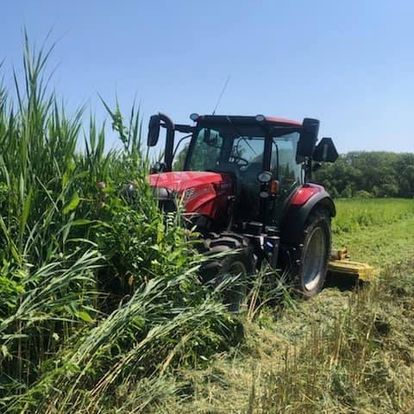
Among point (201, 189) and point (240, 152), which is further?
→ point (240, 152)

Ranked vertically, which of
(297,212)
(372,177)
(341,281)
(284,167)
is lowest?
(372,177)

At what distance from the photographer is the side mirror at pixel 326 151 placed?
Result: 628cm

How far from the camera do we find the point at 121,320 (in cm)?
329

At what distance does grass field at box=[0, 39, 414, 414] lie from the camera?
299cm

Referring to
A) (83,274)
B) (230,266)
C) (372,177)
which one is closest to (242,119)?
(230,266)

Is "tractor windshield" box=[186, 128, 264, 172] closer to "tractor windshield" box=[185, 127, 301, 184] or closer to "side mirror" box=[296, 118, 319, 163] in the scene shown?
"tractor windshield" box=[185, 127, 301, 184]

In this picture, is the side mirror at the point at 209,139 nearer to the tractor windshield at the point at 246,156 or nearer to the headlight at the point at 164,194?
the tractor windshield at the point at 246,156

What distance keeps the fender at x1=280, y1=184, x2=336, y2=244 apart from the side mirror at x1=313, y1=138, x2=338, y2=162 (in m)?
0.46

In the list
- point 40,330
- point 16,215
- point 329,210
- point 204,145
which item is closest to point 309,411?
point 40,330

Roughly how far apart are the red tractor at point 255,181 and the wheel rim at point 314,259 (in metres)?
0.03

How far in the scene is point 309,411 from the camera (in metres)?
3.08

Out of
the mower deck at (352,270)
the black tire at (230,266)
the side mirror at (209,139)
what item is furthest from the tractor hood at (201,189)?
the mower deck at (352,270)

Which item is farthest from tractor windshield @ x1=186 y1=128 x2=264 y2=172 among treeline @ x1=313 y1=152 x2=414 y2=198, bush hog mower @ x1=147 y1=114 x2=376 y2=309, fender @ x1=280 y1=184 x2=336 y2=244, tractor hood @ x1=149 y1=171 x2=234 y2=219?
treeline @ x1=313 y1=152 x2=414 y2=198

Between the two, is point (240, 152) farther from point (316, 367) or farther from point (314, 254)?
point (316, 367)
